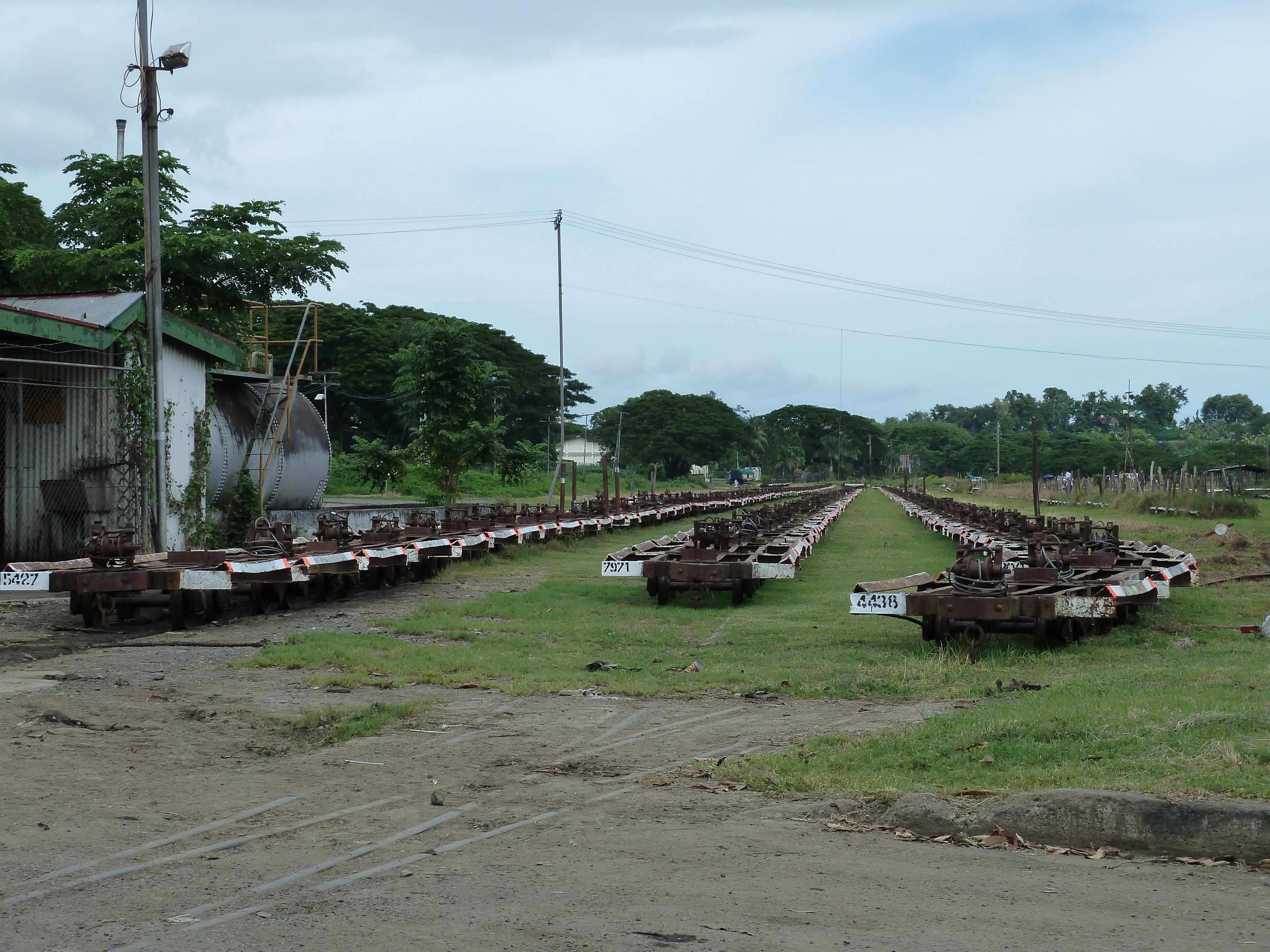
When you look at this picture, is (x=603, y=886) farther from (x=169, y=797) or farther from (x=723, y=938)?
(x=169, y=797)

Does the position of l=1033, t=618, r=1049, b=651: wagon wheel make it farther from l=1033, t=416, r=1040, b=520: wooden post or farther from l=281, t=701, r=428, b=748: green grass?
l=1033, t=416, r=1040, b=520: wooden post

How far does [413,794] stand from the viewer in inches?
221

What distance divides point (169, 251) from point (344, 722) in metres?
27.4

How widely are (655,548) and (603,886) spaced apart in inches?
449

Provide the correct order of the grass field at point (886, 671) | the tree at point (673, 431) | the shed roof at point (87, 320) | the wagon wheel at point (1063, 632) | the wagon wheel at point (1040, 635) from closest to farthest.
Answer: the grass field at point (886, 671), the wagon wheel at point (1040, 635), the wagon wheel at point (1063, 632), the shed roof at point (87, 320), the tree at point (673, 431)

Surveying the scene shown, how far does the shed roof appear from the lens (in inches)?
618

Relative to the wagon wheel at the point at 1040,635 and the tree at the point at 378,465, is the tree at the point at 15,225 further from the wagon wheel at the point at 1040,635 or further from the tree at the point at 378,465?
the wagon wheel at the point at 1040,635

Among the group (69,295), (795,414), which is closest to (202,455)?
(69,295)

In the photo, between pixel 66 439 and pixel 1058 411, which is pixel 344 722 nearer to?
pixel 66 439

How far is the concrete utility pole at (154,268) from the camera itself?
16.8 metres

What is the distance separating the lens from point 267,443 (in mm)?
22188

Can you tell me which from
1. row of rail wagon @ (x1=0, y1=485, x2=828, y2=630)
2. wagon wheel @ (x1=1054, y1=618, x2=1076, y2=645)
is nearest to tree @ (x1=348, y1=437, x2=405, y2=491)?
row of rail wagon @ (x1=0, y1=485, x2=828, y2=630)

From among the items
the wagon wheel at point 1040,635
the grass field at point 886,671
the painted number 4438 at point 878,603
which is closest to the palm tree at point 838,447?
the grass field at point 886,671

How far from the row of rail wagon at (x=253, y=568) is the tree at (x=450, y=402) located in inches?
562
